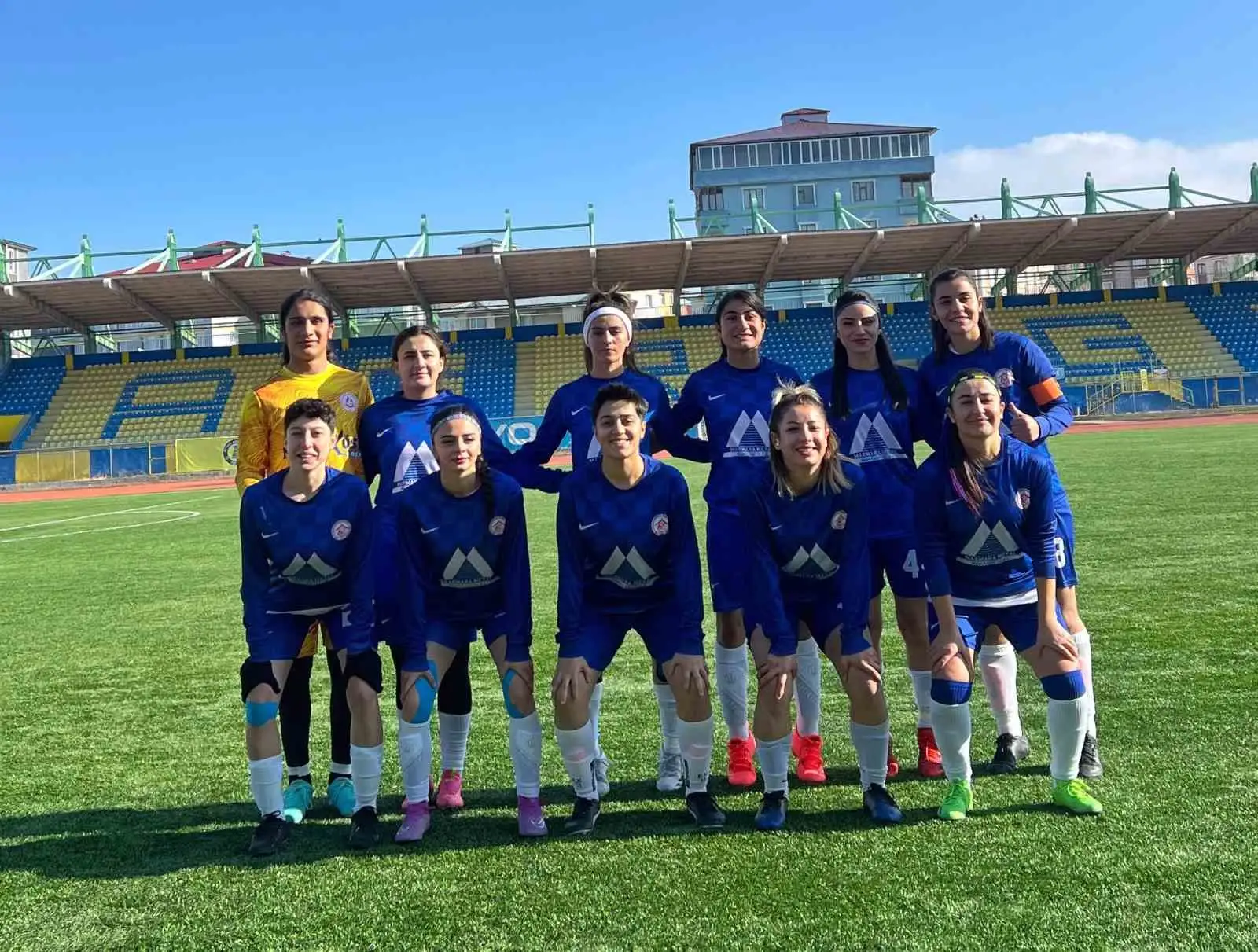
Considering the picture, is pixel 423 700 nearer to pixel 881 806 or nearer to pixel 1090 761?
pixel 881 806

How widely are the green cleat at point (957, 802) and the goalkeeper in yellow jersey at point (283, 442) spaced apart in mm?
2195

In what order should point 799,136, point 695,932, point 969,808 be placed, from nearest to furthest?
1. point 695,932
2. point 969,808
3. point 799,136

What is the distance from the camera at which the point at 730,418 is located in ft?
12.9

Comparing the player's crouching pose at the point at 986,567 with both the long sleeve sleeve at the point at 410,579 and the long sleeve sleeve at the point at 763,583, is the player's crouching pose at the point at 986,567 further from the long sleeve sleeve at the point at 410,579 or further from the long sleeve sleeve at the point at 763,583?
the long sleeve sleeve at the point at 410,579

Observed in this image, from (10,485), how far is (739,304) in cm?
3060

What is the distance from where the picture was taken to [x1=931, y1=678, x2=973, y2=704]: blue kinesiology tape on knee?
3.21 meters

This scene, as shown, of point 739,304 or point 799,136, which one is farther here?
point 799,136

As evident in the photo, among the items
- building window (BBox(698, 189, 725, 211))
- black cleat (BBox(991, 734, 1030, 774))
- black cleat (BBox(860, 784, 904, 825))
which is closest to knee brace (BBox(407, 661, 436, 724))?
black cleat (BBox(860, 784, 904, 825))

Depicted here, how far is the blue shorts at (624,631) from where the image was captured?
3342mm

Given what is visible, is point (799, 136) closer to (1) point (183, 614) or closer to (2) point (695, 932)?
(1) point (183, 614)

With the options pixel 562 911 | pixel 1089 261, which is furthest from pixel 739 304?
pixel 1089 261

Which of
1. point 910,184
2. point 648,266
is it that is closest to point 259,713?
point 648,266

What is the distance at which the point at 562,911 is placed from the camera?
8.68 feet

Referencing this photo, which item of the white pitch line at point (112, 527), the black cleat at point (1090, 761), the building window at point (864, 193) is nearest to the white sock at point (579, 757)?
the black cleat at point (1090, 761)
